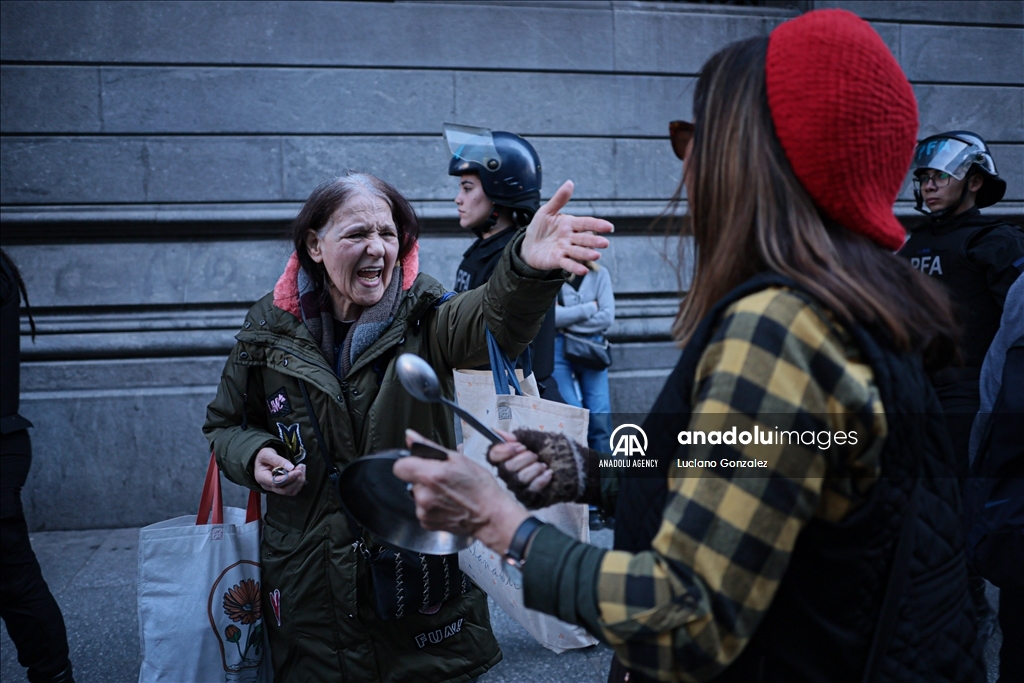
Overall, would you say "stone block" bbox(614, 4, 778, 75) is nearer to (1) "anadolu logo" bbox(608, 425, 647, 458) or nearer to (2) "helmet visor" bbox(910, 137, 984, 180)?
(2) "helmet visor" bbox(910, 137, 984, 180)

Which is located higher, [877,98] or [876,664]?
[877,98]

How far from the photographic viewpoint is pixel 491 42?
6.36m

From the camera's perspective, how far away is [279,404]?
8.21 ft

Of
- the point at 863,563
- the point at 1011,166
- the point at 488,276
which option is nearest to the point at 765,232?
the point at 863,563

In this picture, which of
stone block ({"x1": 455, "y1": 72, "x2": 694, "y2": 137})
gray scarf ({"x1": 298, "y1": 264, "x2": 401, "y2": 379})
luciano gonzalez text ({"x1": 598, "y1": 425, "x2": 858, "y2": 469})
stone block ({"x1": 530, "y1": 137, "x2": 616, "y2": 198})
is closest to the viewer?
luciano gonzalez text ({"x1": 598, "y1": 425, "x2": 858, "y2": 469})

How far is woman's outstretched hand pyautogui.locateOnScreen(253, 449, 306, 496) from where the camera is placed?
2.35 m

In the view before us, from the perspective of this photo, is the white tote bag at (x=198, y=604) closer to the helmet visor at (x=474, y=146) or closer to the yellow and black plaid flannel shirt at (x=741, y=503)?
the yellow and black plaid flannel shirt at (x=741, y=503)

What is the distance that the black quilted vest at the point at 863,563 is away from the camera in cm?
119

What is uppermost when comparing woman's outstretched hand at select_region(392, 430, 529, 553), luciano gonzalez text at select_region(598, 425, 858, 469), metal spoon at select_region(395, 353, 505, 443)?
metal spoon at select_region(395, 353, 505, 443)

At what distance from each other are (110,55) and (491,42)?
277cm

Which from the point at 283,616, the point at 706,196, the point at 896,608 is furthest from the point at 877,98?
the point at 283,616

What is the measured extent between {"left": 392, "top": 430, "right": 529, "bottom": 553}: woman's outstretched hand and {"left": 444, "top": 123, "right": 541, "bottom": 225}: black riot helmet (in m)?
3.13

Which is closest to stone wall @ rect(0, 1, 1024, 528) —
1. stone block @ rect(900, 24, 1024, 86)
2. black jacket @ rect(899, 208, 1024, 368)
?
black jacket @ rect(899, 208, 1024, 368)

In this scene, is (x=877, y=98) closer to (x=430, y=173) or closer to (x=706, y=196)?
(x=706, y=196)
